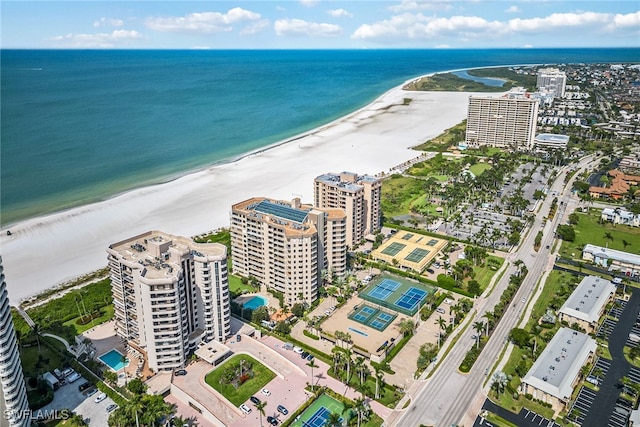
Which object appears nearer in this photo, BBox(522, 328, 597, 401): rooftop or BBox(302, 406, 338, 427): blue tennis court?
BBox(302, 406, 338, 427): blue tennis court

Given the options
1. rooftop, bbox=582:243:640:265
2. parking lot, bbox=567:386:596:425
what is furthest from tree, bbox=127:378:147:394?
rooftop, bbox=582:243:640:265

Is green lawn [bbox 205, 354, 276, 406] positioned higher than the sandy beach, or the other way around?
the sandy beach

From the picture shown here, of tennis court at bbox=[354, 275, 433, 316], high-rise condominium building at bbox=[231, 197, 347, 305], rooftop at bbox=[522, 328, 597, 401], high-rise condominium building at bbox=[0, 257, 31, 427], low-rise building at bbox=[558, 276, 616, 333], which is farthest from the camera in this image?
high-rise condominium building at bbox=[231, 197, 347, 305]

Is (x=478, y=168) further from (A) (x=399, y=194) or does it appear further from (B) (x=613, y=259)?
(B) (x=613, y=259)

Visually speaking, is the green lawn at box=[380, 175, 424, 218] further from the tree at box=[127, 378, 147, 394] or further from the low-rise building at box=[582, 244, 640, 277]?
the tree at box=[127, 378, 147, 394]

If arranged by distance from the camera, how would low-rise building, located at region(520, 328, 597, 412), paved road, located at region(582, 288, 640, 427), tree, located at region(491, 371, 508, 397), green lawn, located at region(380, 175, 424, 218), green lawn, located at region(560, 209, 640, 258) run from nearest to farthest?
1. paved road, located at region(582, 288, 640, 427)
2. low-rise building, located at region(520, 328, 597, 412)
3. tree, located at region(491, 371, 508, 397)
4. green lawn, located at region(560, 209, 640, 258)
5. green lawn, located at region(380, 175, 424, 218)

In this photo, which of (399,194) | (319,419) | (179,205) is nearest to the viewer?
(319,419)

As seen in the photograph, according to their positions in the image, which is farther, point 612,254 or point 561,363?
point 612,254

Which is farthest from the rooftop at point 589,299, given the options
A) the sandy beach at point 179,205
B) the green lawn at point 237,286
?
the sandy beach at point 179,205

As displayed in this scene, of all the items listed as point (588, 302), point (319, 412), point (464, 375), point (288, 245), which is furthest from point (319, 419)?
point (588, 302)
